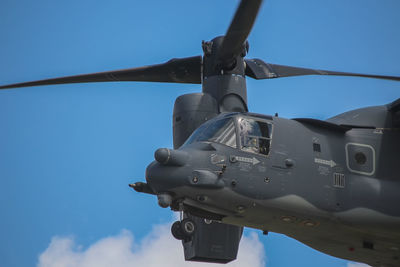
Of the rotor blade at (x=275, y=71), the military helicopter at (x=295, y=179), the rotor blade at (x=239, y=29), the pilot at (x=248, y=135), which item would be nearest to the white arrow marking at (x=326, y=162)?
the military helicopter at (x=295, y=179)

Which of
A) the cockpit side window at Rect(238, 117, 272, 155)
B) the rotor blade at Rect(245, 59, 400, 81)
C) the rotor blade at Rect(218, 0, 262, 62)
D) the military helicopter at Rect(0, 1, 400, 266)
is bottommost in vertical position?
the military helicopter at Rect(0, 1, 400, 266)

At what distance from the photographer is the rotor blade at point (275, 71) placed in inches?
712

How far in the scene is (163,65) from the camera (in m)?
18.1

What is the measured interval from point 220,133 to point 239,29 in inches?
151

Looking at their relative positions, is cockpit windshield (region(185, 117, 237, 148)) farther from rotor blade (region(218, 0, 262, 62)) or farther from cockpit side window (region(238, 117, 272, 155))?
rotor blade (region(218, 0, 262, 62))

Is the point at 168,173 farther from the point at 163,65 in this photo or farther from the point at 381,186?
the point at 163,65

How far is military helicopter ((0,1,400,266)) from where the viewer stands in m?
11.8

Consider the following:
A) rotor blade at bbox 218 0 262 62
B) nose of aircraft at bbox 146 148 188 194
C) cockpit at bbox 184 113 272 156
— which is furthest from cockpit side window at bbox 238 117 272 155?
rotor blade at bbox 218 0 262 62

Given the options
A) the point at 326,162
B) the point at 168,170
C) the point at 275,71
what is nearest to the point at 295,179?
the point at 326,162

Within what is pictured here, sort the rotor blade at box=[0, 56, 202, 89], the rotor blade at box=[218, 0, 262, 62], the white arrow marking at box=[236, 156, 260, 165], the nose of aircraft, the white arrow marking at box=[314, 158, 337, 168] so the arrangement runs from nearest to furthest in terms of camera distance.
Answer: the nose of aircraft → the white arrow marking at box=[236, 156, 260, 165] → the white arrow marking at box=[314, 158, 337, 168] → the rotor blade at box=[218, 0, 262, 62] → the rotor blade at box=[0, 56, 202, 89]

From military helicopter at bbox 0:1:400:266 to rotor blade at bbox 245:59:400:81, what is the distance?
3.87 m

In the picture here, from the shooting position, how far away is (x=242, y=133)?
40.5 feet

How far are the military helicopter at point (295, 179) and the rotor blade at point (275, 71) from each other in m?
3.87

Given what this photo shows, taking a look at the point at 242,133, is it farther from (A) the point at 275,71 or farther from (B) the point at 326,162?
(A) the point at 275,71
